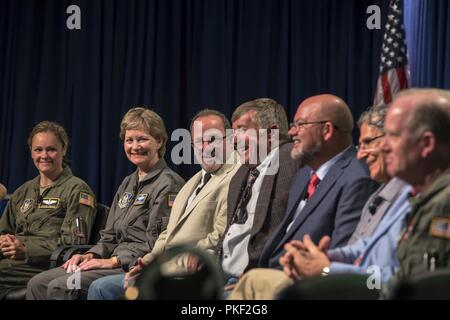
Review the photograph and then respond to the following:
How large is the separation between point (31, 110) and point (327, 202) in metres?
3.88

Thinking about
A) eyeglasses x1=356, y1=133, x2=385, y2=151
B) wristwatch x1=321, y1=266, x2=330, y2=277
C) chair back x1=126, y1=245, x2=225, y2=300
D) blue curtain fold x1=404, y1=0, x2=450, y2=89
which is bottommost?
wristwatch x1=321, y1=266, x2=330, y2=277

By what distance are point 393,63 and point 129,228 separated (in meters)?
1.66

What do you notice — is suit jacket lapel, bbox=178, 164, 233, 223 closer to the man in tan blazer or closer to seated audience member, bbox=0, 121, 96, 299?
the man in tan blazer

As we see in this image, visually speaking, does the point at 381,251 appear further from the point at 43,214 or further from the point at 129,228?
the point at 43,214

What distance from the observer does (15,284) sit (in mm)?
4371

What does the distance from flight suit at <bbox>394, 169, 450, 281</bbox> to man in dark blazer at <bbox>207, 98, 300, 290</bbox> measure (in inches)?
51.0

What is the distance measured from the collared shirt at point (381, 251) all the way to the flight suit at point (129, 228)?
1.67 m

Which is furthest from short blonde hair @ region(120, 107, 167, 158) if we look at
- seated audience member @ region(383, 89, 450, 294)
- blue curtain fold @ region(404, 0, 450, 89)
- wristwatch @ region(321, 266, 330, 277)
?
seated audience member @ region(383, 89, 450, 294)

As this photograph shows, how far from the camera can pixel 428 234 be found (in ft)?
6.41

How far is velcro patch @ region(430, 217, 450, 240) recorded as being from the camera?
1.92m

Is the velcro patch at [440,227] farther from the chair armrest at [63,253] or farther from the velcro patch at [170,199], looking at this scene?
the chair armrest at [63,253]

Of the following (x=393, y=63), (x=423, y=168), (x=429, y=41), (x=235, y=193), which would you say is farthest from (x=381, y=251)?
(x=429, y=41)
